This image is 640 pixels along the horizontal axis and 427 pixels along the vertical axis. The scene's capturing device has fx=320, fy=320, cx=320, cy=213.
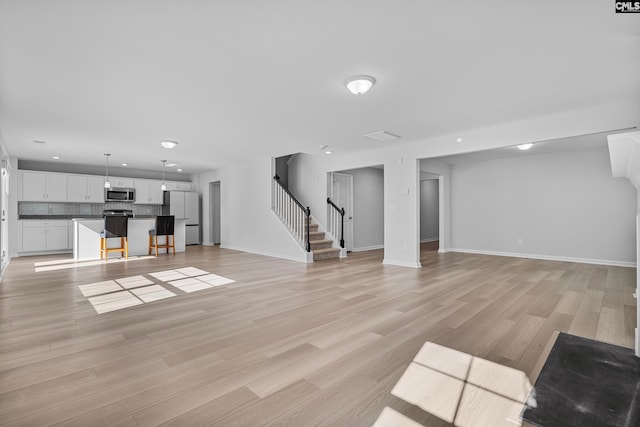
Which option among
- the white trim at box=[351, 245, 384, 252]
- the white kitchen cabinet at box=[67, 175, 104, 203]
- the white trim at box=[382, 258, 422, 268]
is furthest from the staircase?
the white kitchen cabinet at box=[67, 175, 104, 203]

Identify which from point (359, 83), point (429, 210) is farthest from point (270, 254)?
point (429, 210)

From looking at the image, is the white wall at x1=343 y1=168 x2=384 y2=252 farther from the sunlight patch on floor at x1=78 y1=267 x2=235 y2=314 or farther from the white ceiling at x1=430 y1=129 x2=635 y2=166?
the sunlight patch on floor at x1=78 y1=267 x2=235 y2=314

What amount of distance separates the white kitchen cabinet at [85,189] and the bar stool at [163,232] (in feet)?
7.98

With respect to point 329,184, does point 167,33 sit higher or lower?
higher

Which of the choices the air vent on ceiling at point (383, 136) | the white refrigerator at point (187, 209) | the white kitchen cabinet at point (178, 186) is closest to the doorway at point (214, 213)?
the white refrigerator at point (187, 209)

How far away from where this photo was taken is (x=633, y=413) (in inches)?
64.2

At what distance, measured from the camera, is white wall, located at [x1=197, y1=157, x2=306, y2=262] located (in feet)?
24.7

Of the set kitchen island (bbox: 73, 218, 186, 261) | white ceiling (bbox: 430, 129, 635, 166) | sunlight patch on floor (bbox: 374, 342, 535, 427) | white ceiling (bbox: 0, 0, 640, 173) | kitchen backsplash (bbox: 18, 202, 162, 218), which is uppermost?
white ceiling (bbox: 0, 0, 640, 173)

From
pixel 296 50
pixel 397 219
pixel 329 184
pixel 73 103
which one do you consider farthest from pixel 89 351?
pixel 329 184

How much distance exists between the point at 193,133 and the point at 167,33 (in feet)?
10.5

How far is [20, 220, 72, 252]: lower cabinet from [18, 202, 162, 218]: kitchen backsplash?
0.67 metres

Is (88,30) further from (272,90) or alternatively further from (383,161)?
(383,161)

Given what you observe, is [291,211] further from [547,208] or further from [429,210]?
[547,208]

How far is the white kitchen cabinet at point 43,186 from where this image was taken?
7.98 m
